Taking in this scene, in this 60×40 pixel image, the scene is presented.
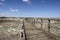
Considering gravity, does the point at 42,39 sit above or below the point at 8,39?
above

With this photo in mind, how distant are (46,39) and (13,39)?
4.32m

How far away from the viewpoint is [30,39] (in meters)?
6.77

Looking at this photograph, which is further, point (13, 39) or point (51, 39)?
point (13, 39)

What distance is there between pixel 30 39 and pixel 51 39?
118 centimetres

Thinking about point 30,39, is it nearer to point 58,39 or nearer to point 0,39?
point 58,39

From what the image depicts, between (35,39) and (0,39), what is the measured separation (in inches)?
178

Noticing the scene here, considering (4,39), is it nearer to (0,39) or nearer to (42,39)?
(0,39)

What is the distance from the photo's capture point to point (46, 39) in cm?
676

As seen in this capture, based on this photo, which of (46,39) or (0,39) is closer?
(46,39)

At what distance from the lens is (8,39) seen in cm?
1030

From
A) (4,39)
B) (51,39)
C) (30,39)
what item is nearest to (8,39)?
(4,39)

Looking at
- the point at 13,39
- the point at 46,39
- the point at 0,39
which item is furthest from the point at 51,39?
the point at 0,39

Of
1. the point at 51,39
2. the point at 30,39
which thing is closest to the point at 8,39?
the point at 30,39

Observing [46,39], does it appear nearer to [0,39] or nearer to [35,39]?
[35,39]
